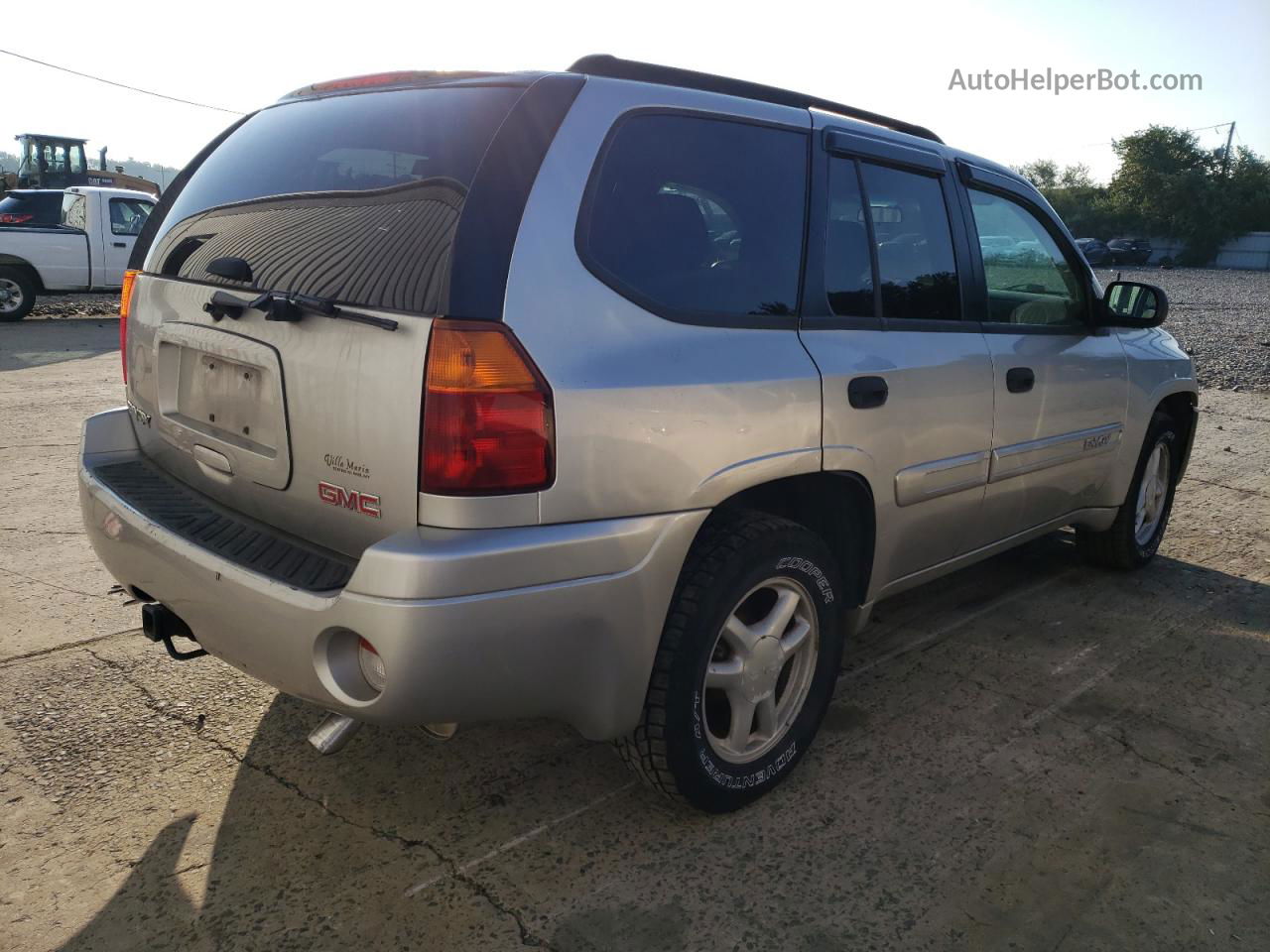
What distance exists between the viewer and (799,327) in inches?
108

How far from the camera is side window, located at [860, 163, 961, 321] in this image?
3.10 metres

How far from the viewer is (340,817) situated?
2600 millimetres

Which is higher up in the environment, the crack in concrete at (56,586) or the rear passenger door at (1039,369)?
the rear passenger door at (1039,369)

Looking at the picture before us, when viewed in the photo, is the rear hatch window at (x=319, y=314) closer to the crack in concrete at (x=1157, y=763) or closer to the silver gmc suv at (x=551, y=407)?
the silver gmc suv at (x=551, y=407)

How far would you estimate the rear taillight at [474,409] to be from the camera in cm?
204

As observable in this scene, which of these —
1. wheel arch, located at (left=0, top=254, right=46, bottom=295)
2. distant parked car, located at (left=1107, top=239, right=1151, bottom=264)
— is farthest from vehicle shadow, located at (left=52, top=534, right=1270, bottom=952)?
distant parked car, located at (left=1107, top=239, right=1151, bottom=264)

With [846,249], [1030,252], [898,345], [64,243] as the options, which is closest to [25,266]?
[64,243]

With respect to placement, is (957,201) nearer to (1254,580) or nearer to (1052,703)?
(1052,703)

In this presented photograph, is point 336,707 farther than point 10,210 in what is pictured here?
No

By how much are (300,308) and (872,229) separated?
5.65ft

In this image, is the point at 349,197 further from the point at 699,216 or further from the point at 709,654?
the point at 709,654

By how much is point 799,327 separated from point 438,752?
1.60 meters

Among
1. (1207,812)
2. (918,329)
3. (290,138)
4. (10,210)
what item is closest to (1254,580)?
(1207,812)

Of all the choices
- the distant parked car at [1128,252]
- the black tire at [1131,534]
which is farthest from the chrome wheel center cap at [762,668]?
the distant parked car at [1128,252]
